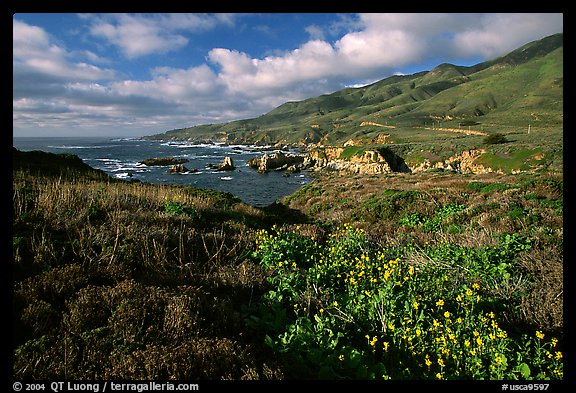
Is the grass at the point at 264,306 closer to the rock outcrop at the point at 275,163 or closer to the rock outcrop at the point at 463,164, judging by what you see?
the rock outcrop at the point at 463,164

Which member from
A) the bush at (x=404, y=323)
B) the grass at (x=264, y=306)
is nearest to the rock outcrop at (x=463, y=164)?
the grass at (x=264, y=306)

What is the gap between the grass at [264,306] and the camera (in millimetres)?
2850

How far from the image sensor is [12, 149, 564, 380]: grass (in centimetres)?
285

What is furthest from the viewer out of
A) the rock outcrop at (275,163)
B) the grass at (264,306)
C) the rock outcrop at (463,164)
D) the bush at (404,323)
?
the rock outcrop at (275,163)

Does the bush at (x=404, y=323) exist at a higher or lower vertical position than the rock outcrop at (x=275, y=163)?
lower

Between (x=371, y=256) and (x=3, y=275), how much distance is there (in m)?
5.95

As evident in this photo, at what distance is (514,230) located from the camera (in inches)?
313

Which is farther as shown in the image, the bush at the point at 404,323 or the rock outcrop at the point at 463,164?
the rock outcrop at the point at 463,164

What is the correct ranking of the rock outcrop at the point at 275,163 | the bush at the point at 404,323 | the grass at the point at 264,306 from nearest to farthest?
the grass at the point at 264,306 < the bush at the point at 404,323 < the rock outcrop at the point at 275,163

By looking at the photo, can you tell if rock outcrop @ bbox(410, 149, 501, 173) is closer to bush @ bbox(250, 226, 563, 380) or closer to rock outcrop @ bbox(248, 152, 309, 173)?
rock outcrop @ bbox(248, 152, 309, 173)

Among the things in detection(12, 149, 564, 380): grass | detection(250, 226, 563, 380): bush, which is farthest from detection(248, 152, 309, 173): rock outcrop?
detection(250, 226, 563, 380): bush

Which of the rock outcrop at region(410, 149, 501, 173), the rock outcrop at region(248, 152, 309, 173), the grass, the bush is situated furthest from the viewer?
the rock outcrop at region(248, 152, 309, 173)

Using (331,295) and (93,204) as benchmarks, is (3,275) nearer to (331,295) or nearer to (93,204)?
(331,295)

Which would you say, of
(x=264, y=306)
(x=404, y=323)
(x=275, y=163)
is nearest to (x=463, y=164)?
(x=275, y=163)
